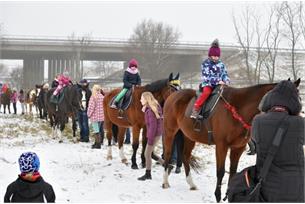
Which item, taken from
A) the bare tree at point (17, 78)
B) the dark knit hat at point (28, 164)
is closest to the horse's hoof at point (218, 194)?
the dark knit hat at point (28, 164)

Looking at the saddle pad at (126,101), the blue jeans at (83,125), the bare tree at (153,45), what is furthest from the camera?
the bare tree at (153,45)

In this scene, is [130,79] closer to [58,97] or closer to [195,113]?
[195,113]

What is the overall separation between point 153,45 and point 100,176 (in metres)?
35.9

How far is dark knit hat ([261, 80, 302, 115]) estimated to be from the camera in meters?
3.86

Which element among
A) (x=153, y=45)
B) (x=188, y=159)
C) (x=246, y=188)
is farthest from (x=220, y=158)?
(x=153, y=45)

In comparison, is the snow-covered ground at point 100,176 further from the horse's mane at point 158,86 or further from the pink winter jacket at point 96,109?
the horse's mane at point 158,86

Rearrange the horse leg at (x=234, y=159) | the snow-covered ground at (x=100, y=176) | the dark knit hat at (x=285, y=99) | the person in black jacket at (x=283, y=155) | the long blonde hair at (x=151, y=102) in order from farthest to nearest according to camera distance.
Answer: the long blonde hair at (x=151, y=102) → the snow-covered ground at (x=100, y=176) → the horse leg at (x=234, y=159) → the dark knit hat at (x=285, y=99) → the person in black jacket at (x=283, y=155)

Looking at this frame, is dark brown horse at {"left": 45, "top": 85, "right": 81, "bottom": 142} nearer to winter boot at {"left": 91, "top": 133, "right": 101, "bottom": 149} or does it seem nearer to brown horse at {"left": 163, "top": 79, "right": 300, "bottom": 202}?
winter boot at {"left": 91, "top": 133, "right": 101, "bottom": 149}

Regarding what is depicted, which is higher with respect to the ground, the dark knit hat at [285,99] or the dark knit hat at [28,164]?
the dark knit hat at [285,99]

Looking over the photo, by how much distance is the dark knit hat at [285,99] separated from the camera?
12.6ft

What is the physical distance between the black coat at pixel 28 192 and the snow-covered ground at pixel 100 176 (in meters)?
2.45

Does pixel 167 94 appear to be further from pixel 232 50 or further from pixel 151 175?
pixel 232 50

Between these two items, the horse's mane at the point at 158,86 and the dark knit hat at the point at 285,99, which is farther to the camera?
the horse's mane at the point at 158,86

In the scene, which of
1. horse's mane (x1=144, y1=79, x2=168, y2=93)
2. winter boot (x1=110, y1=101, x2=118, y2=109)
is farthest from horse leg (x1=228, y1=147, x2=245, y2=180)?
winter boot (x1=110, y1=101, x2=118, y2=109)
